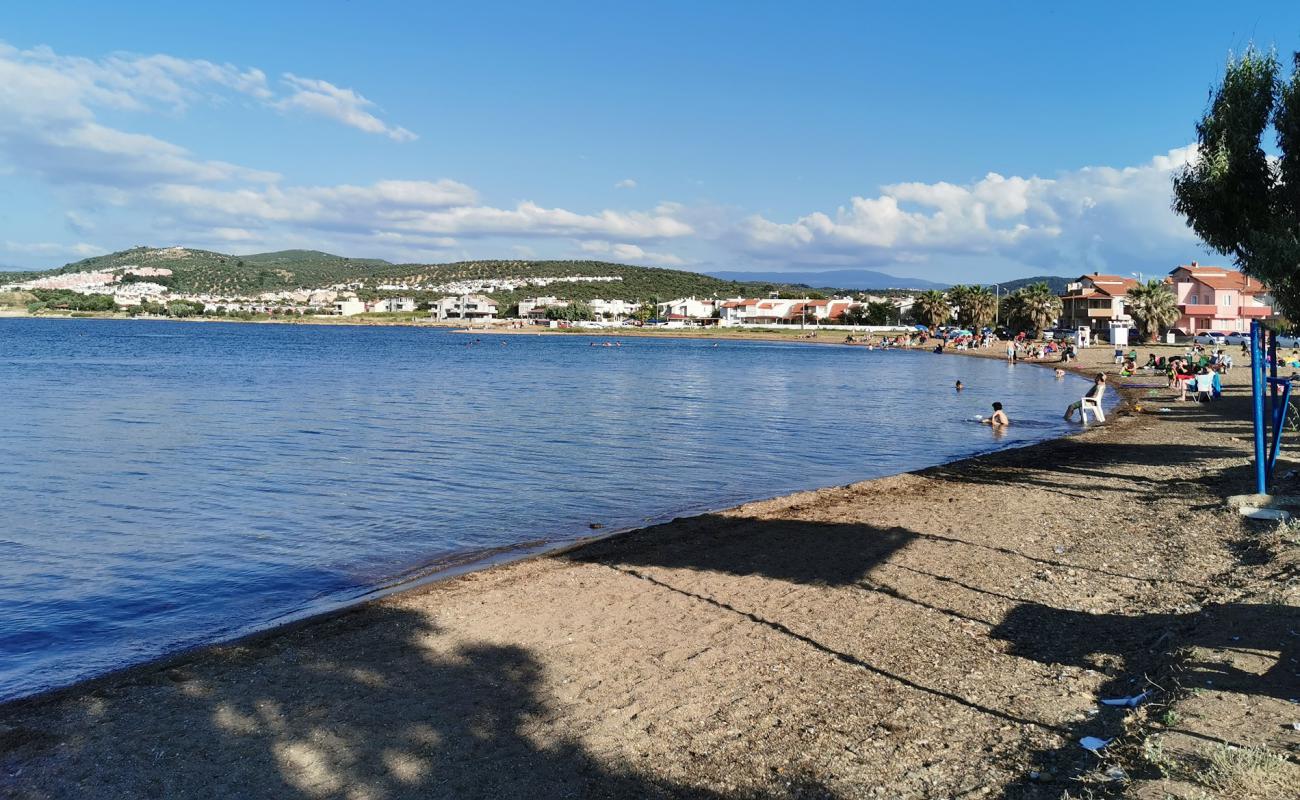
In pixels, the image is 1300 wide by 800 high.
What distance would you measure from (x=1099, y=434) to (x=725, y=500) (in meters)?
12.1

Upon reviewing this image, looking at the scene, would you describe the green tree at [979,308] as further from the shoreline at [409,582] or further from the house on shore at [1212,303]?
the shoreline at [409,582]

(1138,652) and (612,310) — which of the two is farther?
(612,310)

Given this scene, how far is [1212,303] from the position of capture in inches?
3226

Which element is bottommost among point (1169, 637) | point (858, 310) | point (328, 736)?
point (328, 736)

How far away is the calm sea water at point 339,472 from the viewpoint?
10781 mm

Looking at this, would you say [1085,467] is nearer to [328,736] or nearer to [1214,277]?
[328,736]

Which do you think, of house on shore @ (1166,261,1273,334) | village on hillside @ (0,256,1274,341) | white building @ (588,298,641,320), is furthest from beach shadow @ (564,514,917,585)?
white building @ (588,298,641,320)

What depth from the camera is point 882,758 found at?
5684 mm

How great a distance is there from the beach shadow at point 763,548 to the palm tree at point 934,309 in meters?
109

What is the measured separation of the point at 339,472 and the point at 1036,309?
87177mm

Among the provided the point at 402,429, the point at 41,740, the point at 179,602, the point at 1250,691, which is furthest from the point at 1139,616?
the point at 402,429

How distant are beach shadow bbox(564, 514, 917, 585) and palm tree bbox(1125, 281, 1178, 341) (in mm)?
73347

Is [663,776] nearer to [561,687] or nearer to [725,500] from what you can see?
[561,687]

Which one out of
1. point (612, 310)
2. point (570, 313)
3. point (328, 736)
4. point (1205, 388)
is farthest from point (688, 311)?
point (328, 736)
